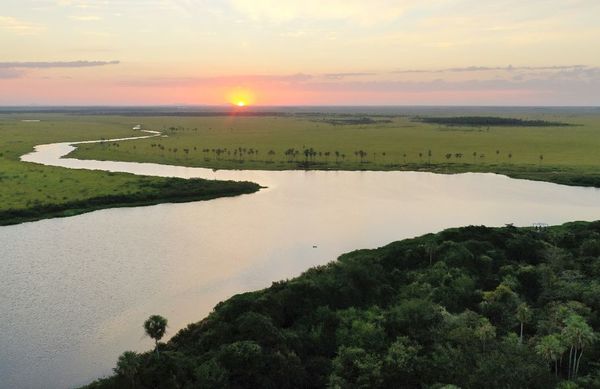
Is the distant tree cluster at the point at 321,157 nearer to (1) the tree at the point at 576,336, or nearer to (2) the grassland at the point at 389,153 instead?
(2) the grassland at the point at 389,153

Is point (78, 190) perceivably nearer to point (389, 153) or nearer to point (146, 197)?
point (146, 197)

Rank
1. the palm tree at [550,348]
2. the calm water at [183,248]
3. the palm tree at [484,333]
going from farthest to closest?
the calm water at [183,248] < the palm tree at [484,333] < the palm tree at [550,348]

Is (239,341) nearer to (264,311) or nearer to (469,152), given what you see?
(264,311)

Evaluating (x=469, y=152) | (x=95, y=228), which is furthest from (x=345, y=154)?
(x=95, y=228)

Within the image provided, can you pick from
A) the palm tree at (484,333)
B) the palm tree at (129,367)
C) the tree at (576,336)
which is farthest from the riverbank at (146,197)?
the tree at (576,336)

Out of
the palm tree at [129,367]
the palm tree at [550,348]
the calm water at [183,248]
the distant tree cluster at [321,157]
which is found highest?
the distant tree cluster at [321,157]
